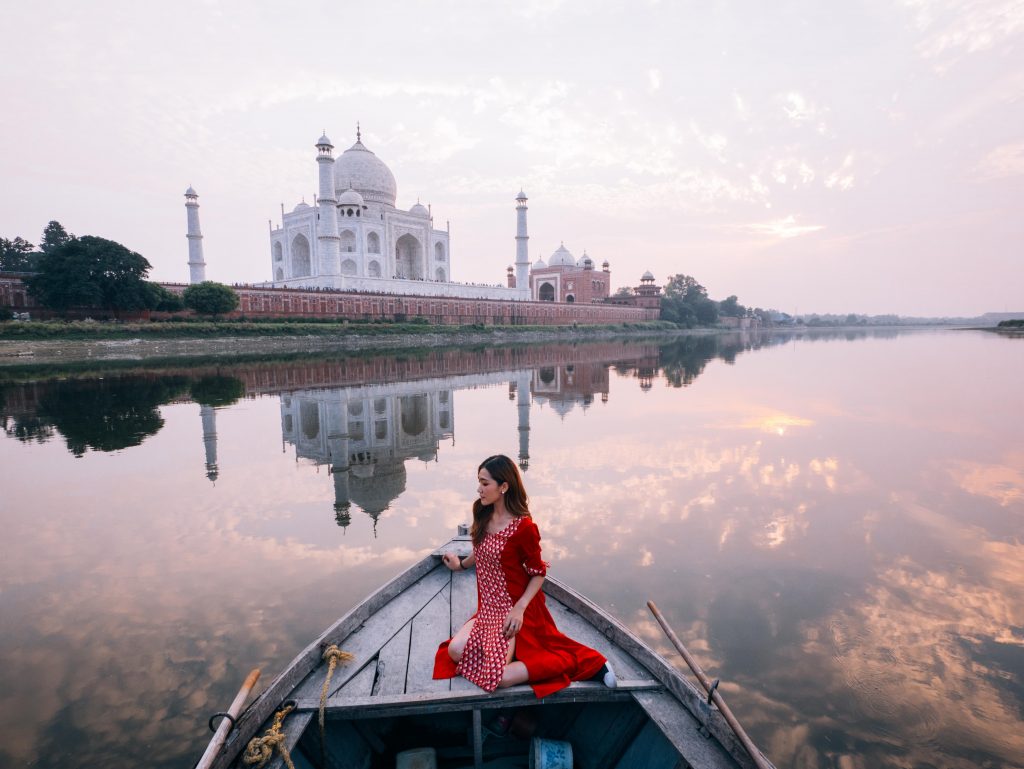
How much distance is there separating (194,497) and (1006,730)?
806 cm

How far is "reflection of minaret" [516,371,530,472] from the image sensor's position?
9.03 m

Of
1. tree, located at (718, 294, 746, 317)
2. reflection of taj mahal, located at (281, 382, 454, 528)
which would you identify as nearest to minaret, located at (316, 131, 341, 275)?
reflection of taj mahal, located at (281, 382, 454, 528)

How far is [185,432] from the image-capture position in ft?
35.9

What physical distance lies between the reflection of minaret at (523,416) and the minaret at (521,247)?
121 ft

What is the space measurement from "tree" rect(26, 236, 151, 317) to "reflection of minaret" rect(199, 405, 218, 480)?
21043 mm

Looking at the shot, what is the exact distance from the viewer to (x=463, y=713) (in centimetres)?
287

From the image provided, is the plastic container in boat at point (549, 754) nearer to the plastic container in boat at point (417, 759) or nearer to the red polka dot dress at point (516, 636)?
the red polka dot dress at point (516, 636)

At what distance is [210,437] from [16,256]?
43.8 metres

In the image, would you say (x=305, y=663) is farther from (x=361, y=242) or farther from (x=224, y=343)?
(x=361, y=242)

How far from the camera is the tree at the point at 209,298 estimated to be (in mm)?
32625

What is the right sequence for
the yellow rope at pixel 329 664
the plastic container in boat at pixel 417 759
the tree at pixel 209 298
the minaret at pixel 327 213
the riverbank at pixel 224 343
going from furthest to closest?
the minaret at pixel 327 213 < the tree at pixel 209 298 < the riverbank at pixel 224 343 < the plastic container in boat at pixel 417 759 < the yellow rope at pixel 329 664

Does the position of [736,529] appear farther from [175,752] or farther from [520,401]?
[520,401]

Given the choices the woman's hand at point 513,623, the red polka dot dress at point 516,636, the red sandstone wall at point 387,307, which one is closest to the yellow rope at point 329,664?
the red polka dot dress at point 516,636

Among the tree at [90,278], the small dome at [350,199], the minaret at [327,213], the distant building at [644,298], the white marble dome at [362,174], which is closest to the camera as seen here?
the tree at [90,278]
